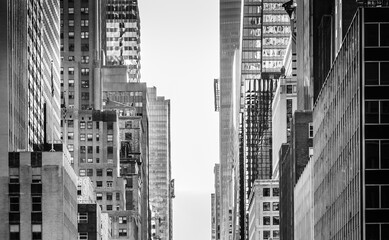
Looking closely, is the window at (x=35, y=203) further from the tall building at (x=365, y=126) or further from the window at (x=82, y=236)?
the window at (x=82, y=236)

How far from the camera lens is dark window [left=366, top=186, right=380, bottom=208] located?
3361 inches

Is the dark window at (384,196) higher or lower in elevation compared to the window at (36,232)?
higher

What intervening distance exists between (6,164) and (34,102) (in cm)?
2459

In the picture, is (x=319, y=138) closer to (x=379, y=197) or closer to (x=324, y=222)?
(x=324, y=222)

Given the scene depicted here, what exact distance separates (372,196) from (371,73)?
24.6 ft

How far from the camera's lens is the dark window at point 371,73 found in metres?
86.5

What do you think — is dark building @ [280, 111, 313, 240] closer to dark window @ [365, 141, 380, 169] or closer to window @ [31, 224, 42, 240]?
window @ [31, 224, 42, 240]

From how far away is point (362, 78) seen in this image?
86.8 meters

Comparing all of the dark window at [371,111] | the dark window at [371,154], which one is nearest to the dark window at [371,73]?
the dark window at [371,111]

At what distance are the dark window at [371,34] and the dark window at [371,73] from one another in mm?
1267

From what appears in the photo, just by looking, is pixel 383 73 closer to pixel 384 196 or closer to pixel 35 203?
pixel 384 196

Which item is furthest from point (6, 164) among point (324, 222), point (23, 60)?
point (324, 222)

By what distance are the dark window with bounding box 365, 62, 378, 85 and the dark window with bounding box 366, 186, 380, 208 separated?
21.2ft

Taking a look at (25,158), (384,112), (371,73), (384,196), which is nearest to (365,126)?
(384,112)
